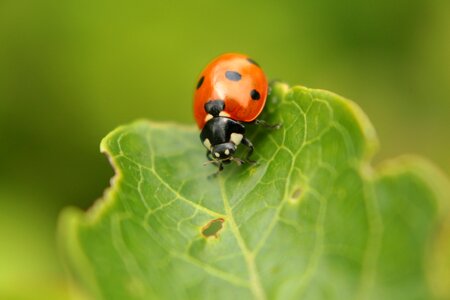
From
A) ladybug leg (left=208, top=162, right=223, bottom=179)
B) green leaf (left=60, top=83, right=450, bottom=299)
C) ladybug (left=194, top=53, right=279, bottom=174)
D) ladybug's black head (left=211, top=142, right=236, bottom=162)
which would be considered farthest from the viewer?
ladybug (left=194, top=53, right=279, bottom=174)

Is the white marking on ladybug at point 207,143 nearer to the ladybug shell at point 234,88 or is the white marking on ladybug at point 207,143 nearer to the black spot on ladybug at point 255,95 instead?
the ladybug shell at point 234,88

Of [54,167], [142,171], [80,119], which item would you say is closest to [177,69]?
[80,119]

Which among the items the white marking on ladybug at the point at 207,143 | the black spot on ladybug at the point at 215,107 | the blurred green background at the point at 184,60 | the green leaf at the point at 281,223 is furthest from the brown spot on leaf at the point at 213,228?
the blurred green background at the point at 184,60

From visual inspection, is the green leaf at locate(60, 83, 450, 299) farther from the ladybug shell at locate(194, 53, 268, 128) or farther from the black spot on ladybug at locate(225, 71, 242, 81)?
the black spot on ladybug at locate(225, 71, 242, 81)

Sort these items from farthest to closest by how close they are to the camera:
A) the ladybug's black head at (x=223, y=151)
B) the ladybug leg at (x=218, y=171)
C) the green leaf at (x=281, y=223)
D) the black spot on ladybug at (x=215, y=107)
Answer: the black spot on ladybug at (x=215, y=107) → the ladybug's black head at (x=223, y=151) → the ladybug leg at (x=218, y=171) → the green leaf at (x=281, y=223)

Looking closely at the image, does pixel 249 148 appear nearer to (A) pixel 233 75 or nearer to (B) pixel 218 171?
(B) pixel 218 171

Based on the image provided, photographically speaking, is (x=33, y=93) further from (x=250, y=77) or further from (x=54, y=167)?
(x=250, y=77)

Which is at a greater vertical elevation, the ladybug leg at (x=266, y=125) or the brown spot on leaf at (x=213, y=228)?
the ladybug leg at (x=266, y=125)

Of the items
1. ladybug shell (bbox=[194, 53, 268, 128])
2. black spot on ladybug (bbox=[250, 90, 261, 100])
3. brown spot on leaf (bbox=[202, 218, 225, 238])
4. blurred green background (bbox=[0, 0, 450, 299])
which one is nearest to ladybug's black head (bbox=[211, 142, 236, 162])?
ladybug shell (bbox=[194, 53, 268, 128])
